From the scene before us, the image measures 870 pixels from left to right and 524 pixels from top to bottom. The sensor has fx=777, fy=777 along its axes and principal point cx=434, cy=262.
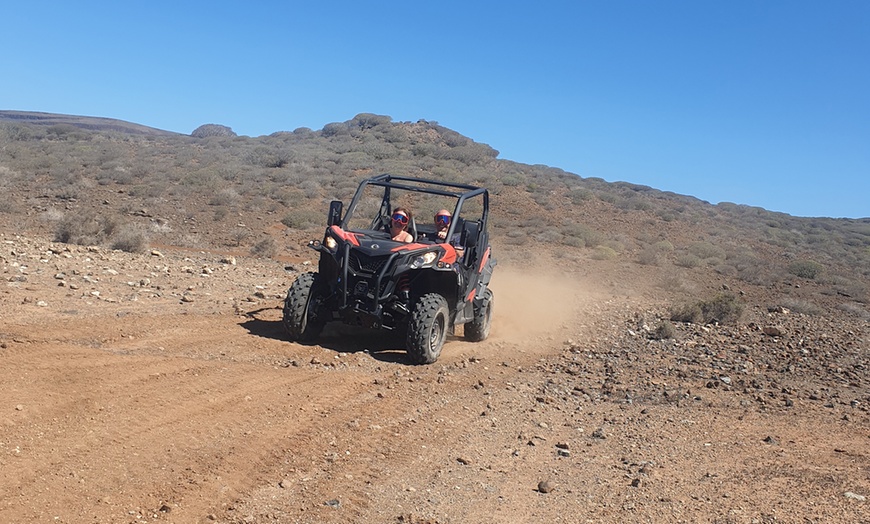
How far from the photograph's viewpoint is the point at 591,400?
8.22 m

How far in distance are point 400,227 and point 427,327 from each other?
1619mm

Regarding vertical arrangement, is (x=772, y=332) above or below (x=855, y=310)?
below

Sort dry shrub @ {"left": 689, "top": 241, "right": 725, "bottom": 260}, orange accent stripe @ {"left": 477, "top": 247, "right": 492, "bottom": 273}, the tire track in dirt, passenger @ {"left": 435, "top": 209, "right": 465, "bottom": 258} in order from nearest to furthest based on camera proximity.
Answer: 1. the tire track in dirt
2. passenger @ {"left": 435, "top": 209, "right": 465, "bottom": 258}
3. orange accent stripe @ {"left": 477, "top": 247, "right": 492, "bottom": 273}
4. dry shrub @ {"left": 689, "top": 241, "right": 725, "bottom": 260}

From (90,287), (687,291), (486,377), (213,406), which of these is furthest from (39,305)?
(687,291)

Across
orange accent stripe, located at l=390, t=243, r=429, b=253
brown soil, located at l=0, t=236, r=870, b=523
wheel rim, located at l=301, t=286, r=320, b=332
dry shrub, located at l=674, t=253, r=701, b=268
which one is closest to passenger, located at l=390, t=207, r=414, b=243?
orange accent stripe, located at l=390, t=243, r=429, b=253

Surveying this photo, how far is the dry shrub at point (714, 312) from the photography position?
13.7m

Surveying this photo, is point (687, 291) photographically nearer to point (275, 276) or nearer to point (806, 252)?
point (275, 276)

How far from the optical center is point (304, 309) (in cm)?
910

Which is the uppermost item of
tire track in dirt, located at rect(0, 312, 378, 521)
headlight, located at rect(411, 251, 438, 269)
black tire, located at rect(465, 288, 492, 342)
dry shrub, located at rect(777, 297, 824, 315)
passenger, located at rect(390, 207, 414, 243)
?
passenger, located at rect(390, 207, 414, 243)

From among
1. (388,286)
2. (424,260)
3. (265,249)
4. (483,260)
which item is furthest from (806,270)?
(388,286)

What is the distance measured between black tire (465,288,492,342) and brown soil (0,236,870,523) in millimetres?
225

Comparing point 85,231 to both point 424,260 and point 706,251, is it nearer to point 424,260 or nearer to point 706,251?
point 424,260

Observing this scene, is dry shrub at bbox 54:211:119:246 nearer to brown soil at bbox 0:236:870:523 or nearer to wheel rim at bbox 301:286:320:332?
brown soil at bbox 0:236:870:523

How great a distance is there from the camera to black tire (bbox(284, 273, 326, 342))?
29.7ft
